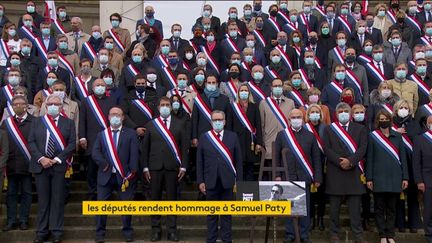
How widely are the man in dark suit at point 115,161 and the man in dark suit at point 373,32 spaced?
5.92 meters

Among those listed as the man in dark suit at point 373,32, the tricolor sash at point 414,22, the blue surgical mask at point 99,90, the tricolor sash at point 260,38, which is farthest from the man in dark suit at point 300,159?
the tricolor sash at point 414,22

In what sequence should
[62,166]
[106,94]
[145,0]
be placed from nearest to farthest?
[62,166]
[106,94]
[145,0]

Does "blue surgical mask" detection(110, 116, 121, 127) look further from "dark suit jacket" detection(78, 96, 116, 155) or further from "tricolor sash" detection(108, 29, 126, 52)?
"tricolor sash" detection(108, 29, 126, 52)

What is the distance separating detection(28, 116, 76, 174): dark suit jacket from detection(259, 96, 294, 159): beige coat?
289cm

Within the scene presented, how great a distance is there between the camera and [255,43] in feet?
48.0

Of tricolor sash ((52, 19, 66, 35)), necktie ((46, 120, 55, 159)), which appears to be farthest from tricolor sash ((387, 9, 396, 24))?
necktie ((46, 120, 55, 159))

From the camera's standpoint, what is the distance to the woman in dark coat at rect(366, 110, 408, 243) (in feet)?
35.7

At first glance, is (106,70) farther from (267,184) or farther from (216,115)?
(267,184)

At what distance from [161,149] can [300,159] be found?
1.95m

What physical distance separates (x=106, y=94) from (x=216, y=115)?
6.44 ft

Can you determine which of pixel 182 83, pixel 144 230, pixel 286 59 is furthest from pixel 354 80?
pixel 144 230

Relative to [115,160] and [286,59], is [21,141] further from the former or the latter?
[286,59]

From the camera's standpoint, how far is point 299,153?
10805 millimetres

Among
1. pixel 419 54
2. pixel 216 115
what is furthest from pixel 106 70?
pixel 419 54
